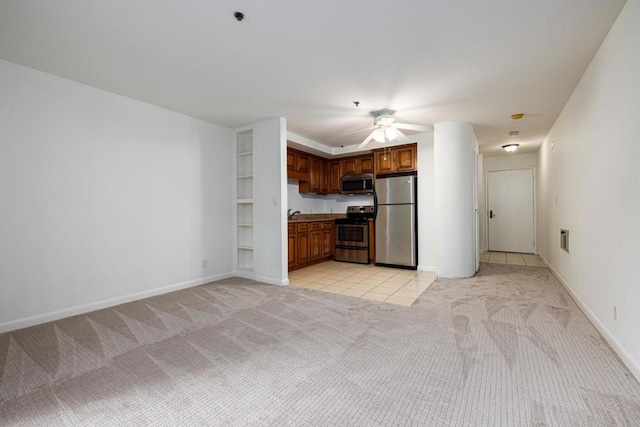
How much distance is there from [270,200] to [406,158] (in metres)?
2.69

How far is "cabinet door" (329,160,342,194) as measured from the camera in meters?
6.48

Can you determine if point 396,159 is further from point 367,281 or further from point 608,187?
point 608,187

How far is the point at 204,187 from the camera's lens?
4445mm

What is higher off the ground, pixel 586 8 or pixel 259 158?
pixel 586 8

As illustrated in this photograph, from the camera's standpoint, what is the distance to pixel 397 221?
537cm

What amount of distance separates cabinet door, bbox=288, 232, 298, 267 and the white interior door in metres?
5.22

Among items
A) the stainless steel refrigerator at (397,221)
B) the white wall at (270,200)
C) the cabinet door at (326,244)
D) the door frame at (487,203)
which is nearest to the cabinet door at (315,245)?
the cabinet door at (326,244)

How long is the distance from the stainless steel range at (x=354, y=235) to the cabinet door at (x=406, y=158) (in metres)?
1.05

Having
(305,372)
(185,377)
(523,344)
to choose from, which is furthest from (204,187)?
(523,344)

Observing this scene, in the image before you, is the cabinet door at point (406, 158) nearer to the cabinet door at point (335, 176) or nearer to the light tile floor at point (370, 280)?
the cabinet door at point (335, 176)

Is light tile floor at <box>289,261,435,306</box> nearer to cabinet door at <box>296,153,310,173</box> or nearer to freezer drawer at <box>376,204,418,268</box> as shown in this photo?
freezer drawer at <box>376,204,418,268</box>

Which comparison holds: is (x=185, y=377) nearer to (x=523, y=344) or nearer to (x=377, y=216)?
(x=523, y=344)

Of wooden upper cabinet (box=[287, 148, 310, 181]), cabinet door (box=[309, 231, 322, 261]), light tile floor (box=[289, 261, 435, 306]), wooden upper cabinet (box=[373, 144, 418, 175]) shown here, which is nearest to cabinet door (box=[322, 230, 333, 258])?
cabinet door (box=[309, 231, 322, 261])

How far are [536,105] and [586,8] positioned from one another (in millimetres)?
2075
